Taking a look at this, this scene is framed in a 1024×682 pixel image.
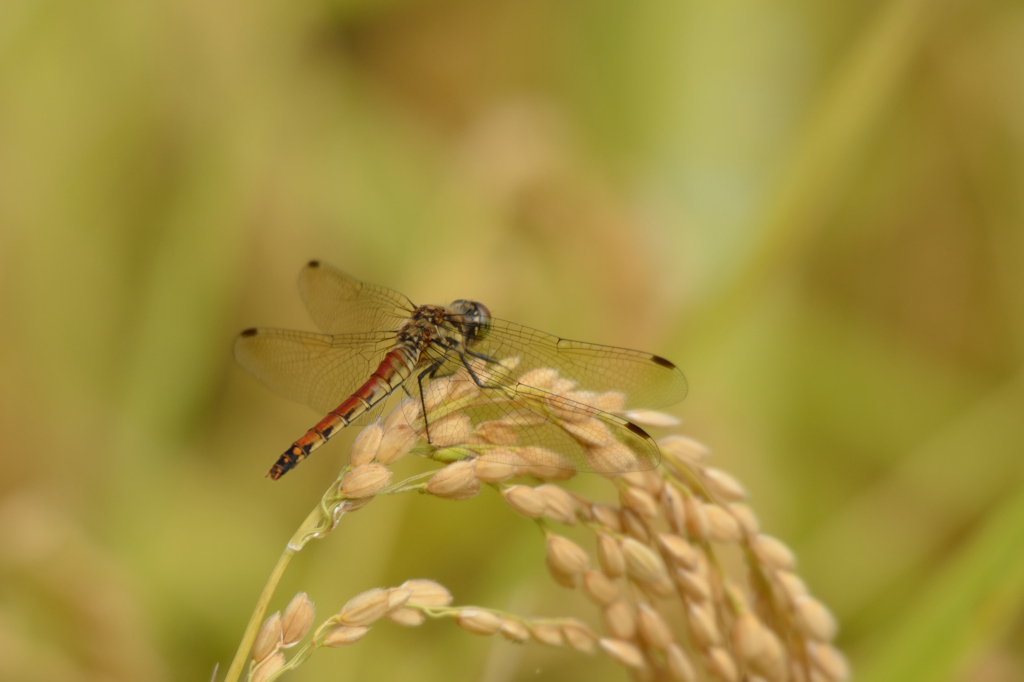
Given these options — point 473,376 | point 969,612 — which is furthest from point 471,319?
point 969,612

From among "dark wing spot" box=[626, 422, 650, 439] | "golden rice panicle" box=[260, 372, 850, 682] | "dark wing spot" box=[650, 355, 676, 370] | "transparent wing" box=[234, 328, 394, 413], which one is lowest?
"transparent wing" box=[234, 328, 394, 413]

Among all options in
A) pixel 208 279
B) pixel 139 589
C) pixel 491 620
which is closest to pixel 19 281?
pixel 208 279

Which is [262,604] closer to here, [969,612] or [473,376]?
[473,376]

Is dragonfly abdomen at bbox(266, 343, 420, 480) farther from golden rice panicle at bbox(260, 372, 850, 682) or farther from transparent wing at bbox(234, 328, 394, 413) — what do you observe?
golden rice panicle at bbox(260, 372, 850, 682)

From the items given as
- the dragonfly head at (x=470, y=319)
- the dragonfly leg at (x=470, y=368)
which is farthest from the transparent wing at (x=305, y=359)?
the dragonfly leg at (x=470, y=368)

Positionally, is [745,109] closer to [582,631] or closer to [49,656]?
[582,631]

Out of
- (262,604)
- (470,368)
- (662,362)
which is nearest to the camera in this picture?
(262,604)

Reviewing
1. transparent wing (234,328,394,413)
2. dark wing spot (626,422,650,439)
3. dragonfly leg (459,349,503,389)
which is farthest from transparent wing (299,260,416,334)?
dark wing spot (626,422,650,439)
